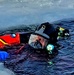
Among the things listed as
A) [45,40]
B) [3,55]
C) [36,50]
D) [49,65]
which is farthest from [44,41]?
[3,55]

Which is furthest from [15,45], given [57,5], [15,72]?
[57,5]

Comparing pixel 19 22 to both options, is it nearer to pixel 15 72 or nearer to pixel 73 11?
pixel 73 11

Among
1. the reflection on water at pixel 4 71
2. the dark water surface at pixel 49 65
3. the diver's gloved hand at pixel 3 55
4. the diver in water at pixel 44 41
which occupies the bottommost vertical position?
the dark water surface at pixel 49 65

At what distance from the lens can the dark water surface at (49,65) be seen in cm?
1178

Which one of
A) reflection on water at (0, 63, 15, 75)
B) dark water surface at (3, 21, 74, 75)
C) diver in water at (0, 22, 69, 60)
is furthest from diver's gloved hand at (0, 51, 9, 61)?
reflection on water at (0, 63, 15, 75)

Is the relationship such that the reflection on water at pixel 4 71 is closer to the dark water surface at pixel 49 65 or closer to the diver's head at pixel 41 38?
the dark water surface at pixel 49 65

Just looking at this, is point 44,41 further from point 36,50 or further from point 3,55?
point 3,55

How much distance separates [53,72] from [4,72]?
1.64 metres

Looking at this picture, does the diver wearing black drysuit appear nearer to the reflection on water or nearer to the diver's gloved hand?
the diver's gloved hand

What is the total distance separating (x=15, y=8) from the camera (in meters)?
19.2

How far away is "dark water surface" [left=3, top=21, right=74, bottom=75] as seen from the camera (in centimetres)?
1178

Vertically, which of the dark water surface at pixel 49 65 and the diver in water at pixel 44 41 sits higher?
the diver in water at pixel 44 41

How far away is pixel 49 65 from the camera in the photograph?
1239 cm

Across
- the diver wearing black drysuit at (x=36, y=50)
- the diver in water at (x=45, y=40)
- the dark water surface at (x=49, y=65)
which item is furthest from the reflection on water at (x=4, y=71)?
the diver in water at (x=45, y=40)
